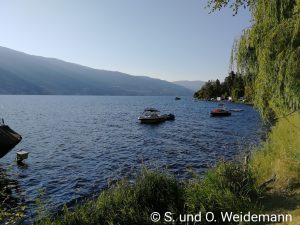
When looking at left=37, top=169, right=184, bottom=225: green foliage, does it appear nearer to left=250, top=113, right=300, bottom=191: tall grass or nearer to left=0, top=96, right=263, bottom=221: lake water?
left=0, top=96, right=263, bottom=221: lake water

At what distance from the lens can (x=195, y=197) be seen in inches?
452

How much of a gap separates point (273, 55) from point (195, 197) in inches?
227

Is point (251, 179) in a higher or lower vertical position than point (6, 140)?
higher

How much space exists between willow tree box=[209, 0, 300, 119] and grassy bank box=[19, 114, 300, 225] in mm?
2980

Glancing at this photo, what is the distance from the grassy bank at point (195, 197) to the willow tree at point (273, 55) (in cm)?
298

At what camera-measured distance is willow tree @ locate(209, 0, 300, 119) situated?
9508mm

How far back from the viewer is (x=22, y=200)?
2134 centimetres

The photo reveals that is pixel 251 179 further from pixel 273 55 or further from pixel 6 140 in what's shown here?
pixel 6 140

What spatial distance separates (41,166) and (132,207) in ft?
74.6
